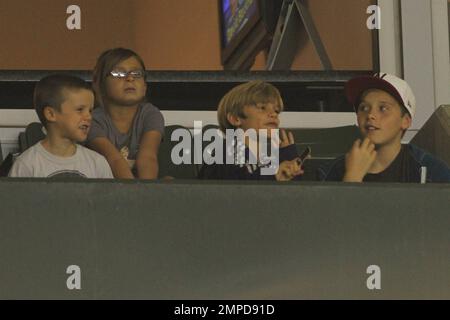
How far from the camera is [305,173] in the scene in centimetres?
633

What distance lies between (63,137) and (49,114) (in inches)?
3.7

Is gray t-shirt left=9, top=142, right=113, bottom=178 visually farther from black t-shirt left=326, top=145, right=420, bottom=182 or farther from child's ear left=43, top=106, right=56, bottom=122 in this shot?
black t-shirt left=326, top=145, right=420, bottom=182

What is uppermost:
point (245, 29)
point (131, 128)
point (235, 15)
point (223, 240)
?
point (235, 15)

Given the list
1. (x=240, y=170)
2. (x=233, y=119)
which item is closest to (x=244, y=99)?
(x=233, y=119)

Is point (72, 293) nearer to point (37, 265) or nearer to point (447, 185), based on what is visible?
point (37, 265)

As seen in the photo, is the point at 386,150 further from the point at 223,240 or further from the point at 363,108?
the point at 223,240

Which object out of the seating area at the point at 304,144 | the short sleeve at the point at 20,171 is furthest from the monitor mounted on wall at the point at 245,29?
the short sleeve at the point at 20,171

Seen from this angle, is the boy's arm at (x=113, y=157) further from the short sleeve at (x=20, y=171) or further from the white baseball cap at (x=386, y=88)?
the white baseball cap at (x=386, y=88)

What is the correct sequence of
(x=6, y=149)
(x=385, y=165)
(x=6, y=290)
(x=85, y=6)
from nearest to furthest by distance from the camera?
(x=6, y=290) → (x=385, y=165) → (x=6, y=149) → (x=85, y=6)

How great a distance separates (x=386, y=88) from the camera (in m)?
6.22

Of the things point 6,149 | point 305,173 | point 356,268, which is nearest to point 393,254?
point 356,268

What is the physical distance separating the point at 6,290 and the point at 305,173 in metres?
1.24

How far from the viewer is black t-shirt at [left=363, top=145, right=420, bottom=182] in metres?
6.13

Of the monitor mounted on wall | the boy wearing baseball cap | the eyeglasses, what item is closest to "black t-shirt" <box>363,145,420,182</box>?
the boy wearing baseball cap
